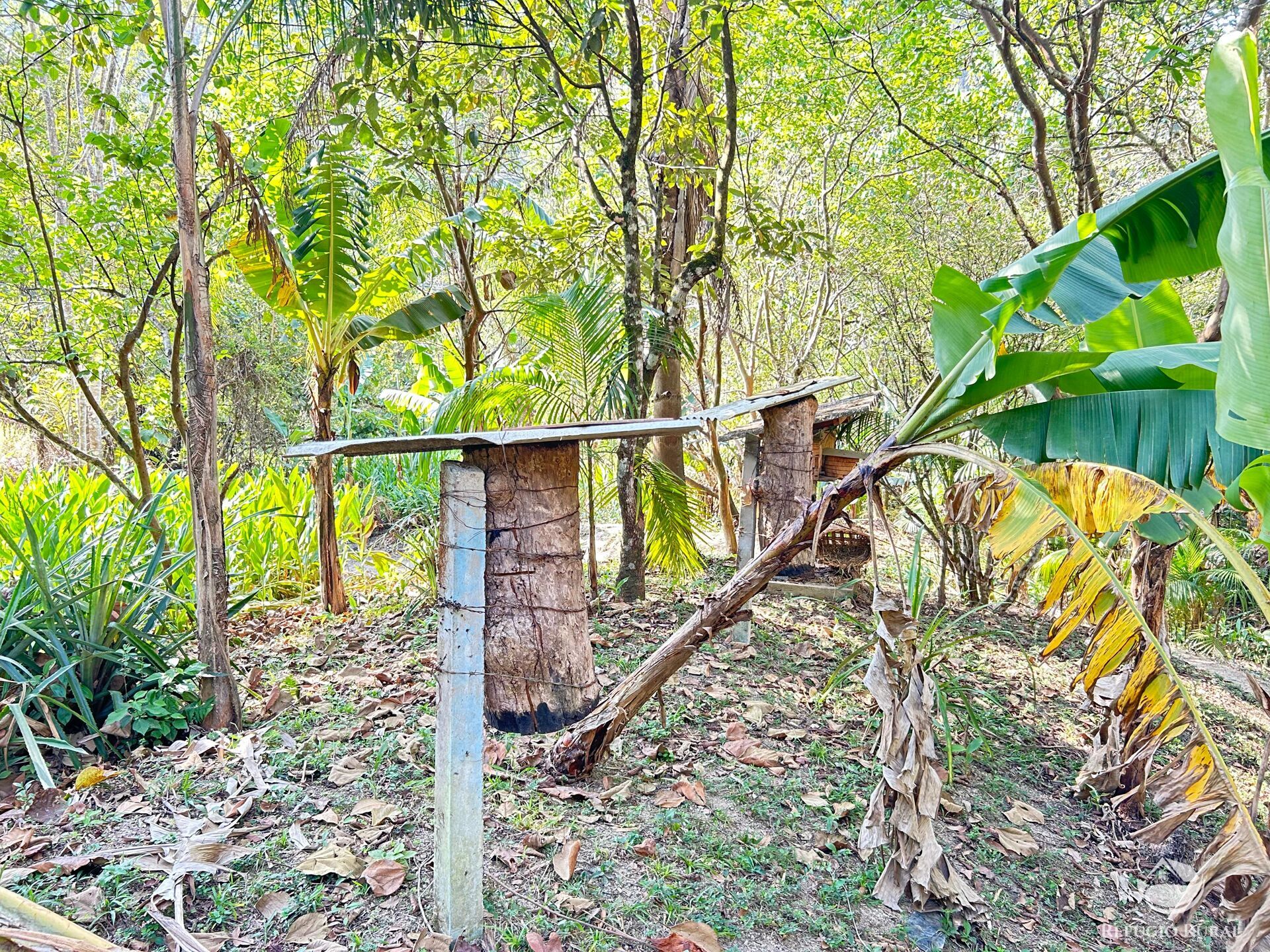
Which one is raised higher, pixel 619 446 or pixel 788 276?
pixel 788 276

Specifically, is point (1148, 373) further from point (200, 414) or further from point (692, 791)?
point (200, 414)

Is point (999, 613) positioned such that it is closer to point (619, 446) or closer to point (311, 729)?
point (619, 446)

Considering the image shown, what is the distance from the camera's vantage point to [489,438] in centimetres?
192

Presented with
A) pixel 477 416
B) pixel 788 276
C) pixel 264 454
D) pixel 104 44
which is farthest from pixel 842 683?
pixel 264 454

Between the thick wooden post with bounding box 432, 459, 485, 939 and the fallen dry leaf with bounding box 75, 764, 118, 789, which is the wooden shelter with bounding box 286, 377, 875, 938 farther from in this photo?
Answer: the fallen dry leaf with bounding box 75, 764, 118, 789

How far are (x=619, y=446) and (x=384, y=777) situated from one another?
8.03ft

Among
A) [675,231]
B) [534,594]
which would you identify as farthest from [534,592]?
[675,231]

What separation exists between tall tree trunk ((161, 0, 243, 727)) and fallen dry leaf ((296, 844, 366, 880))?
3.78 ft

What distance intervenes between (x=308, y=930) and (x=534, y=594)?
1202mm

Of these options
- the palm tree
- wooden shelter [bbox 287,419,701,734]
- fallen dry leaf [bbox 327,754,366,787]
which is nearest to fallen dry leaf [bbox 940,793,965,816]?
wooden shelter [bbox 287,419,701,734]

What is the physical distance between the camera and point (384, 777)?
2.90m

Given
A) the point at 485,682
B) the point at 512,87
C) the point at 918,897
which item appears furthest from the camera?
the point at 512,87

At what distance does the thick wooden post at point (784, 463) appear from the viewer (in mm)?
4500

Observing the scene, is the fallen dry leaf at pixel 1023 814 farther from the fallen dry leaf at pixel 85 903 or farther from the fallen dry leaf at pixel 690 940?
the fallen dry leaf at pixel 85 903
